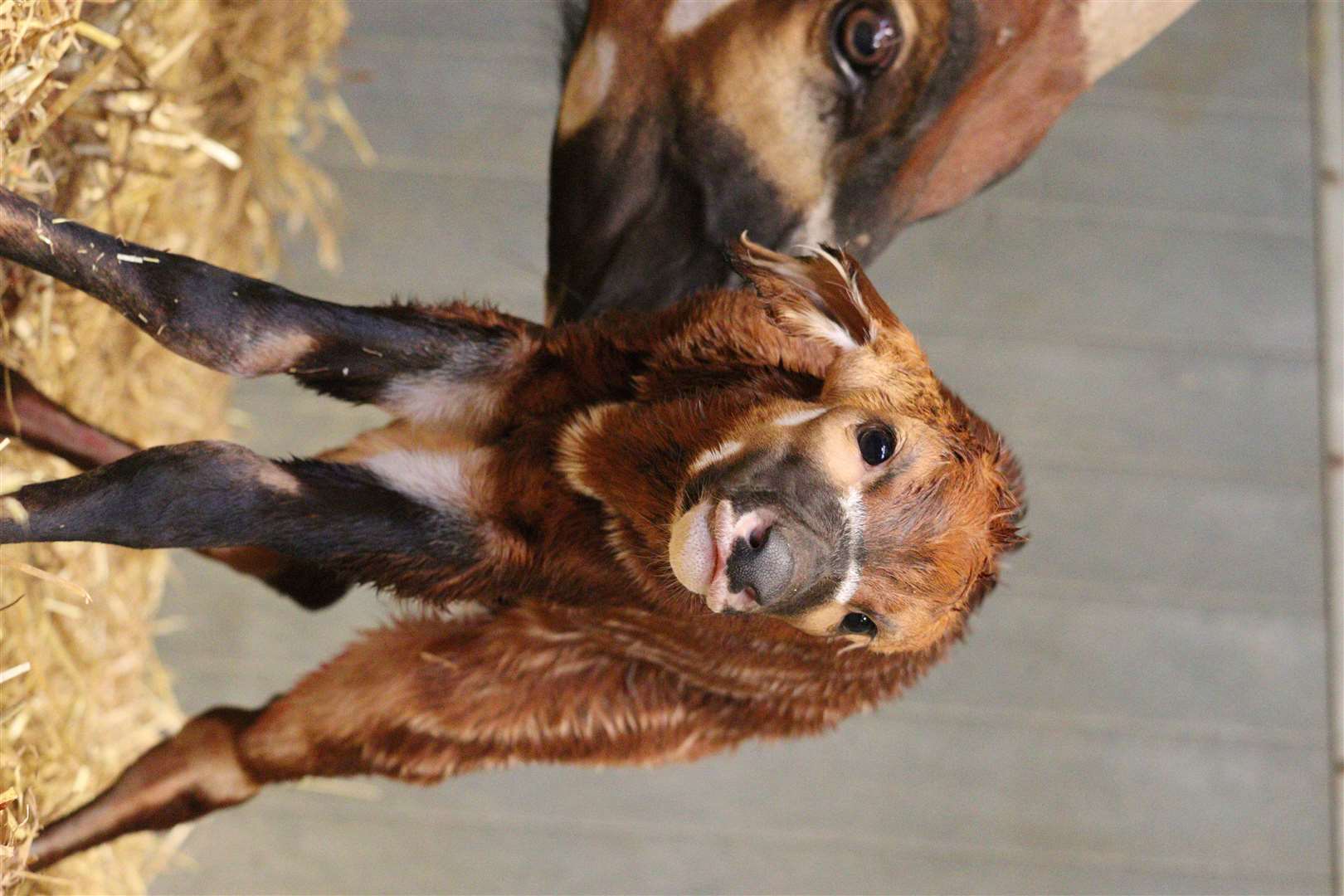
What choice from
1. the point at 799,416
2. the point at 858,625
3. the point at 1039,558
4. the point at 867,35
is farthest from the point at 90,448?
the point at 1039,558

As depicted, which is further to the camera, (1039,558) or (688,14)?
(1039,558)

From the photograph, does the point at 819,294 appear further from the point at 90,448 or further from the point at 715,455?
the point at 90,448

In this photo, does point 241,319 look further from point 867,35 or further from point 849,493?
point 867,35

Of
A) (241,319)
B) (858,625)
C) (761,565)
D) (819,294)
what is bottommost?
(858,625)

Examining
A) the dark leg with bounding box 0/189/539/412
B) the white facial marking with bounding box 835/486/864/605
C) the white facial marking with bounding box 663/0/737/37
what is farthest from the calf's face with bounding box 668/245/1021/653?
the white facial marking with bounding box 663/0/737/37

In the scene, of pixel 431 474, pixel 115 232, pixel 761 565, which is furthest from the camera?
pixel 115 232

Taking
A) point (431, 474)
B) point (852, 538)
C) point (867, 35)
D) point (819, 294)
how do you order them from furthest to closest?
point (867, 35) < point (431, 474) < point (819, 294) < point (852, 538)

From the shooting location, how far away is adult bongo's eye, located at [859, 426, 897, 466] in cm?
193

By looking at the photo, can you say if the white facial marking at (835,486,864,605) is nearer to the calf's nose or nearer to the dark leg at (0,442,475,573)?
the calf's nose

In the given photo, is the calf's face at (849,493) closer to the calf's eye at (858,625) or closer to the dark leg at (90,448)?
the calf's eye at (858,625)

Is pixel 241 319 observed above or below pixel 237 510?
above

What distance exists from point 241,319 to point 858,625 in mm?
1073

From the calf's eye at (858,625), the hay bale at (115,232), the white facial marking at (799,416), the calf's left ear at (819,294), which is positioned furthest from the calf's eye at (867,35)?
the hay bale at (115,232)

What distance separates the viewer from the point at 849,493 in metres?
1.90
